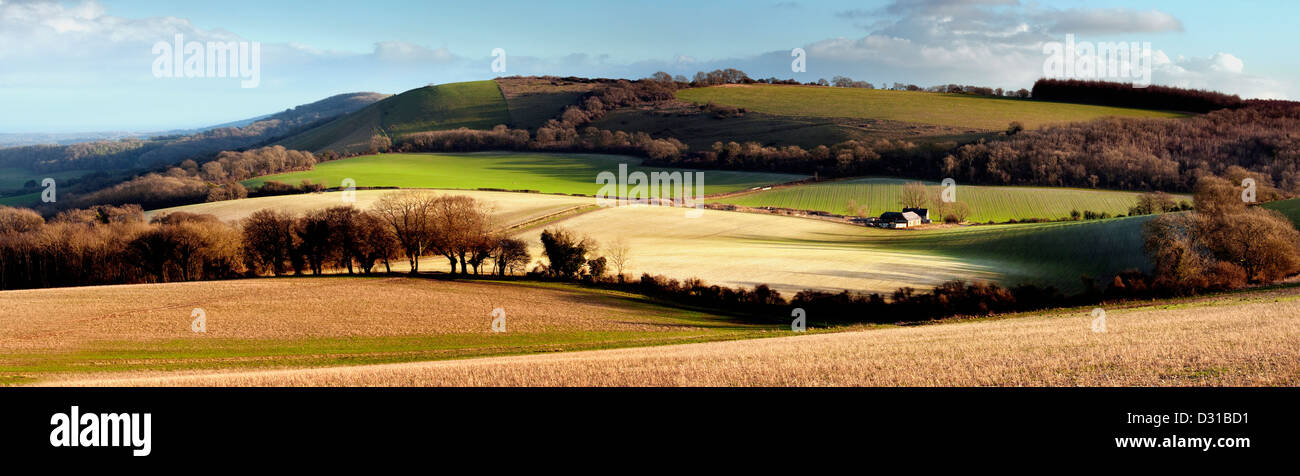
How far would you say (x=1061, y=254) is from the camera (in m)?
57.3

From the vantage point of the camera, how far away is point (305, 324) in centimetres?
3716

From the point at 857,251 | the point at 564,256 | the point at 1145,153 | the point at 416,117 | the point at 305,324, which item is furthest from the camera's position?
the point at 416,117

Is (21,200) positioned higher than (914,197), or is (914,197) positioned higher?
(914,197)

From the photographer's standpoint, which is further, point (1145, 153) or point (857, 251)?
point (1145, 153)

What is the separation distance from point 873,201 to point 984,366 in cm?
8147

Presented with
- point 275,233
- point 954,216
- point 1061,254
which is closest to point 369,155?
point 275,233

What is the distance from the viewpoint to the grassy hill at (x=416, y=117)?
568ft

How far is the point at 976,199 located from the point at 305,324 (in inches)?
3128

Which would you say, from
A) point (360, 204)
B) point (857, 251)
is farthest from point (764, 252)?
point (360, 204)

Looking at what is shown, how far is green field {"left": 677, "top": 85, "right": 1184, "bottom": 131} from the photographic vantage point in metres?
130

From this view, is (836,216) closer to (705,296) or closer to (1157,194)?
(1157,194)

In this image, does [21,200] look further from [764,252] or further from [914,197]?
[914,197]

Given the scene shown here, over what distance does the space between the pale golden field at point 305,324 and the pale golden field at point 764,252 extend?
10.2 m
